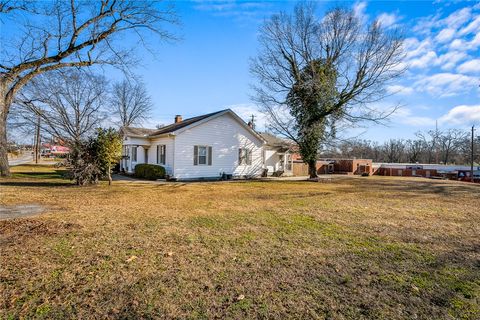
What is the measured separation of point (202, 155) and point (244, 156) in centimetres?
398

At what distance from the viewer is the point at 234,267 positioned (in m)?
3.69

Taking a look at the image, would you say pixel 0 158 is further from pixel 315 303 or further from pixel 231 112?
pixel 315 303

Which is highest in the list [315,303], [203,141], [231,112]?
[231,112]

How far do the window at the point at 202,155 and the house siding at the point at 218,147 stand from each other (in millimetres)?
235

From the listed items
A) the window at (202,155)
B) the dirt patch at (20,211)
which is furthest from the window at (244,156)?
the dirt patch at (20,211)

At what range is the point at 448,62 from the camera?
14.1m

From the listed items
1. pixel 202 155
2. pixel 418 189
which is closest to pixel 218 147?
pixel 202 155

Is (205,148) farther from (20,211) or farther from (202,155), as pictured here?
(20,211)

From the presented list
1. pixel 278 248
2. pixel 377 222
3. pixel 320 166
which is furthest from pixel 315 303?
pixel 320 166

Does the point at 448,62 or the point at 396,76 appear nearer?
the point at 448,62

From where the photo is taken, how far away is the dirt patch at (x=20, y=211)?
6359 millimetres

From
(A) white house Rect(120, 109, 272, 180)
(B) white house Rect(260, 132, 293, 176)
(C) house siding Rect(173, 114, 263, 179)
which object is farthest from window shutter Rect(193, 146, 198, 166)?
(B) white house Rect(260, 132, 293, 176)

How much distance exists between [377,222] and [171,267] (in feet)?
18.6

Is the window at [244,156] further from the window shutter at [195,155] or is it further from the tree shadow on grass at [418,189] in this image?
the tree shadow on grass at [418,189]
